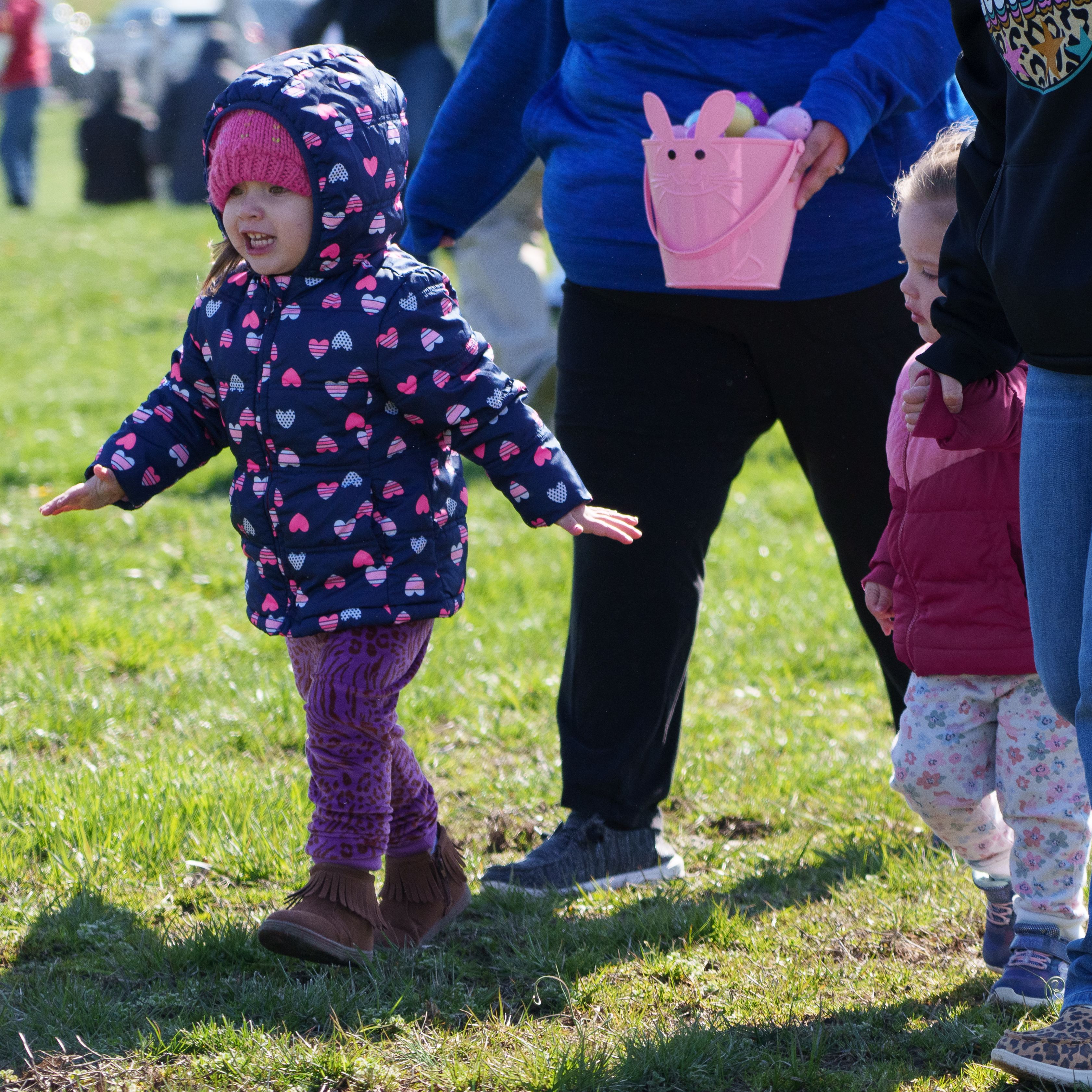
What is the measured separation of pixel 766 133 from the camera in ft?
9.23

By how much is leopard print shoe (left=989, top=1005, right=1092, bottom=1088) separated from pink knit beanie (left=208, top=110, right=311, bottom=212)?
178cm

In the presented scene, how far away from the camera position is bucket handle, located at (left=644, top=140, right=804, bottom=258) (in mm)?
2785

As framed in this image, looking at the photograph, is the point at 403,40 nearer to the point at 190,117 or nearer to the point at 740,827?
the point at 740,827

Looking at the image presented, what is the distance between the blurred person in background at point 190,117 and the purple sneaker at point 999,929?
563 inches

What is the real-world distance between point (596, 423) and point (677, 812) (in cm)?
106

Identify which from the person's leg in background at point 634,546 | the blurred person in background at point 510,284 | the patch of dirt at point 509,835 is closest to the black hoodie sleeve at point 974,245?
the person's leg in background at point 634,546

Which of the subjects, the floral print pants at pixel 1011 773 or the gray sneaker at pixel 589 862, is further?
the gray sneaker at pixel 589 862

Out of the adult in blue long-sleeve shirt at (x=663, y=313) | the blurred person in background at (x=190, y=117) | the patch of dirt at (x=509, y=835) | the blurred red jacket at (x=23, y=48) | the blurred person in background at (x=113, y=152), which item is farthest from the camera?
the blurred person in background at (x=113, y=152)

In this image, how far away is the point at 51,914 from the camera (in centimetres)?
293

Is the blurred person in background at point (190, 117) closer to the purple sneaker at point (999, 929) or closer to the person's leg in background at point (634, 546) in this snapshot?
the person's leg in background at point (634, 546)

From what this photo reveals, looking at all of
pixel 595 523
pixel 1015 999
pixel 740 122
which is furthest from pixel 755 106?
pixel 1015 999

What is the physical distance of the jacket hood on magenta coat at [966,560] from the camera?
2.59 meters

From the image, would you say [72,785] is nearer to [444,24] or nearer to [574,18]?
[574,18]

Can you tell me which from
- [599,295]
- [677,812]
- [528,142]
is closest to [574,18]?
[528,142]
